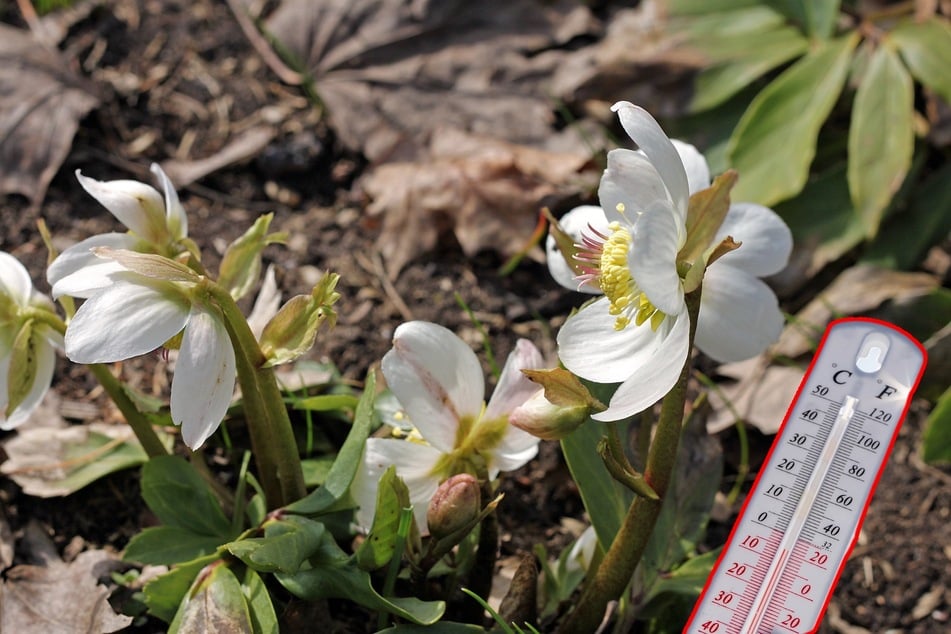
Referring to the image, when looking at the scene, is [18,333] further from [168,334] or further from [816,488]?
[816,488]

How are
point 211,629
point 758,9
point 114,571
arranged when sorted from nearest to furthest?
point 211,629, point 114,571, point 758,9

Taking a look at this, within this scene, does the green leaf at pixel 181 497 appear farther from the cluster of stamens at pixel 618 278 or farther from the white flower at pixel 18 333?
the cluster of stamens at pixel 618 278

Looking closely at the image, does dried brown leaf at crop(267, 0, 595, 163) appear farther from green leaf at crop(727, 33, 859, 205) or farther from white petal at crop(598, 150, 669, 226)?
white petal at crop(598, 150, 669, 226)

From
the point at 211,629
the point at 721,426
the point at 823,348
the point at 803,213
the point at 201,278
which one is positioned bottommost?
the point at 721,426

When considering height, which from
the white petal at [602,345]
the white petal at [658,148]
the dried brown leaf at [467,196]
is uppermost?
the white petal at [658,148]

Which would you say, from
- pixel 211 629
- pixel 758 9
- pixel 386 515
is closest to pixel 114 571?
pixel 211 629

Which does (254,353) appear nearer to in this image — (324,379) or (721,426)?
(324,379)

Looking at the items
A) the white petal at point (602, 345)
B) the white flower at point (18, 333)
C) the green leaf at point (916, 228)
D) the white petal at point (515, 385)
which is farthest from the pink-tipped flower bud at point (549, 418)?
the green leaf at point (916, 228)
